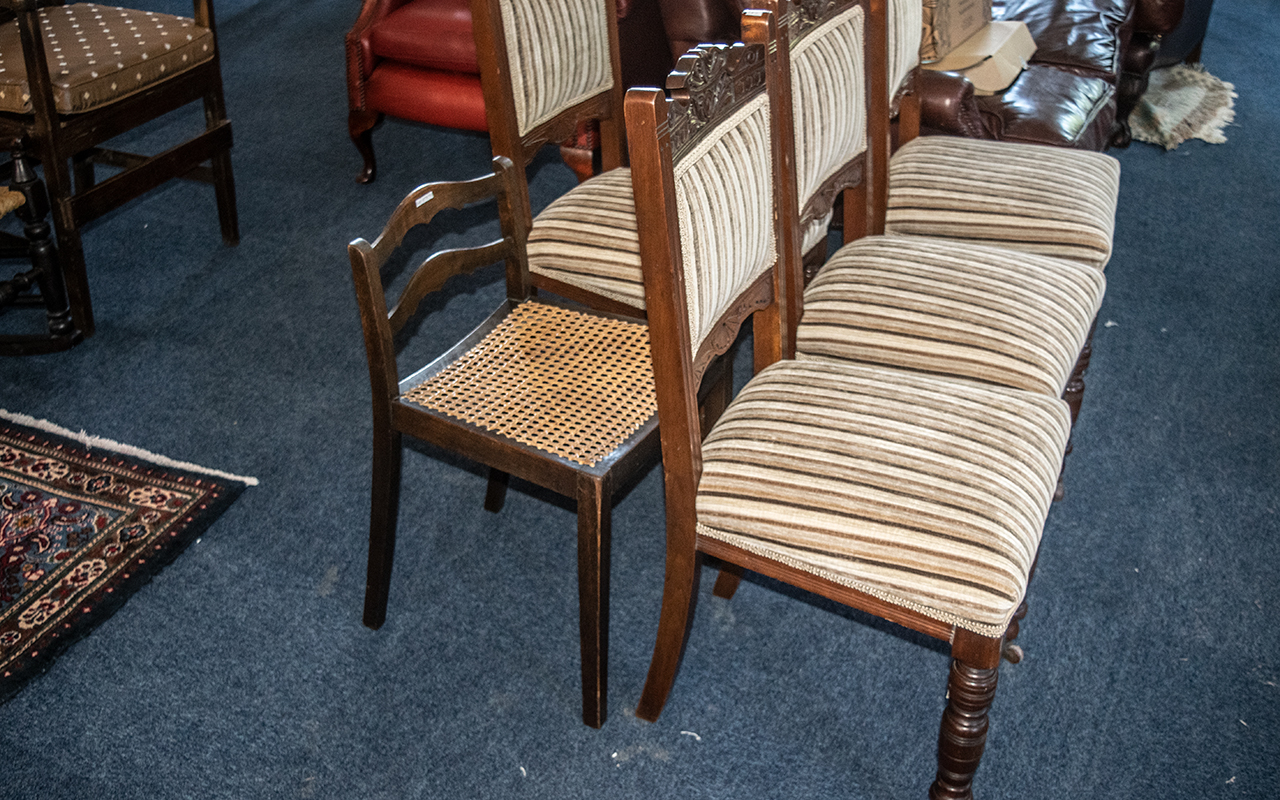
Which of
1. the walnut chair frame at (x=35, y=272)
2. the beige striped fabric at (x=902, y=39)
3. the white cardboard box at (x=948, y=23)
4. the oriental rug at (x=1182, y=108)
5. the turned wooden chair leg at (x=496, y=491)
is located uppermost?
the beige striped fabric at (x=902, y=39)

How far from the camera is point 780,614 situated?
193 centimetres

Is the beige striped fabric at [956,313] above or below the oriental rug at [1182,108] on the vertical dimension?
above

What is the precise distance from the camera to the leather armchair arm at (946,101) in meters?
2.38

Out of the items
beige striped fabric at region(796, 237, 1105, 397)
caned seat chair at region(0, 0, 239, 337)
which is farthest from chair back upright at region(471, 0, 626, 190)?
caned seat chair at region(0, 0, 239, 337)

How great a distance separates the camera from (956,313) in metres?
1.79

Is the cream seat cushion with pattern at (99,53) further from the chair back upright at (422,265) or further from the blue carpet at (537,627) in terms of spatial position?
the chair back upright at (422,265)

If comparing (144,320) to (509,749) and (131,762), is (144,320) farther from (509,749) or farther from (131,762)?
(509,749)

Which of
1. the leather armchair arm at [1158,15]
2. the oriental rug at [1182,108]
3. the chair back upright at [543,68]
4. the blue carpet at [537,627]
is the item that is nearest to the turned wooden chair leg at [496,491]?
the blue carpet at [537,627]

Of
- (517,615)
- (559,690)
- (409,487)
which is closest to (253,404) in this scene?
(409,487)

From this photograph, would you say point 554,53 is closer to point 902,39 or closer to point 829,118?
point 829,118

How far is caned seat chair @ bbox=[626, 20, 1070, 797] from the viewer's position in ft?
4.40

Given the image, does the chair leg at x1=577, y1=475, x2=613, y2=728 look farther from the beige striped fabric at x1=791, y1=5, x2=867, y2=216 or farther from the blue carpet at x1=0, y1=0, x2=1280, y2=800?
the beige striped fabric at x1=791, y1=5, x2=867, y2=216

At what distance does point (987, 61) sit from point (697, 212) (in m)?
1.70

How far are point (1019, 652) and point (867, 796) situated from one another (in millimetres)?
383
